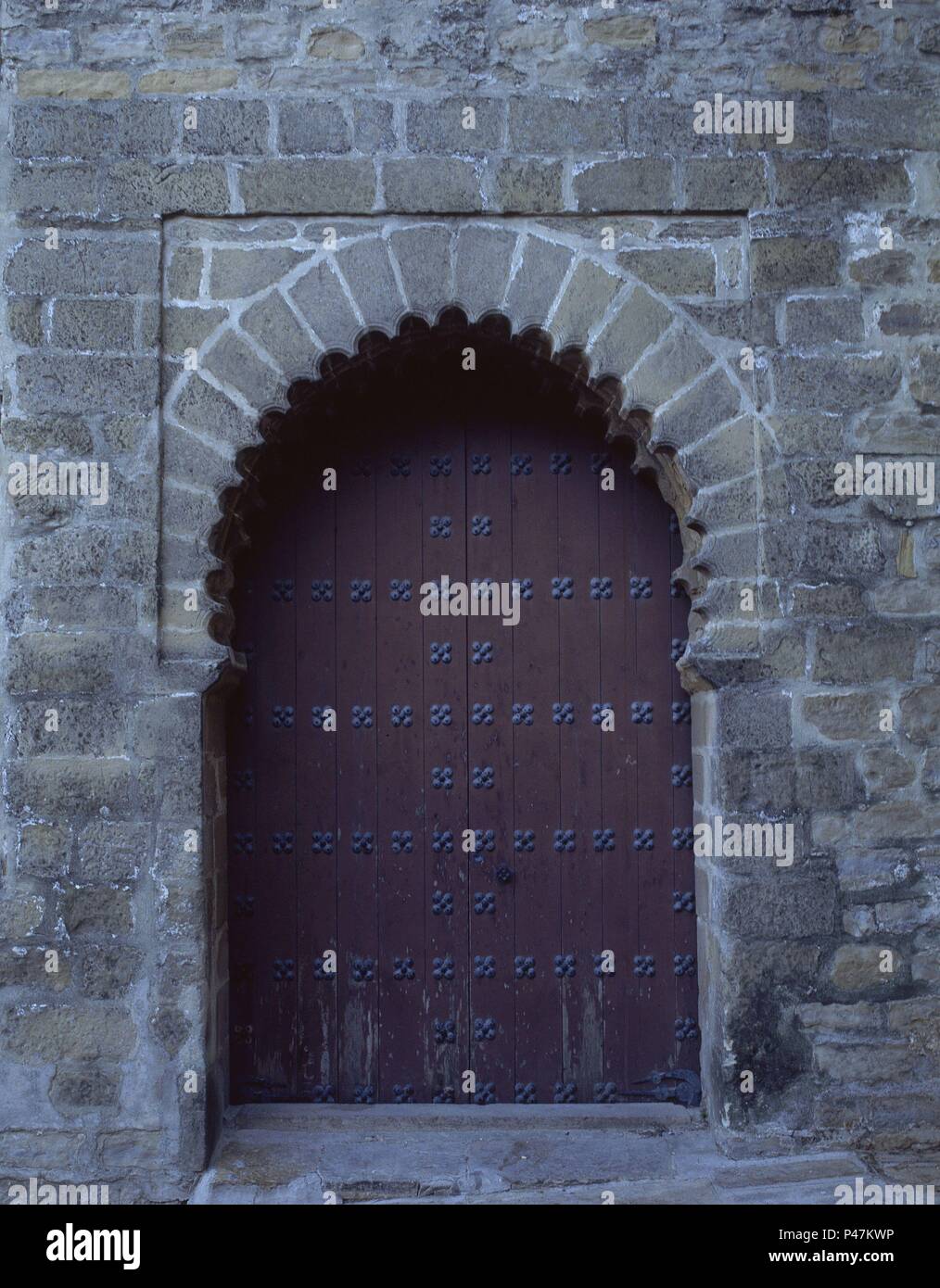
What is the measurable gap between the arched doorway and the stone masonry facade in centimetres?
30

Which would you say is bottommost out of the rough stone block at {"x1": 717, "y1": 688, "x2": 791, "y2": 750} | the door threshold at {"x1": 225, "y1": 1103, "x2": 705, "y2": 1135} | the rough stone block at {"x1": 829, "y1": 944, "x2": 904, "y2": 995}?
the door threshold at {"x1": 225, "y1": 1103, "x2": 705, "y2": 1135}

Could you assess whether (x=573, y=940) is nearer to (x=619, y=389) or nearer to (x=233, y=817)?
(x=233, y=817)

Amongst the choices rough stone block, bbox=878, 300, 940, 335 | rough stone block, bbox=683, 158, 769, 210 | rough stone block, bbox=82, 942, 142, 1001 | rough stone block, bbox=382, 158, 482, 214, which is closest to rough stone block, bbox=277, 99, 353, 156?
rough stone block, bbox=382, 158, 482, 214

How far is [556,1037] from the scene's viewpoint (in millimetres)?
4070

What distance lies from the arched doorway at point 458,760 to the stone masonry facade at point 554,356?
295 millimetres

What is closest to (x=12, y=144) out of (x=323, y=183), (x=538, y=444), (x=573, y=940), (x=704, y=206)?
(x=323, y=183)

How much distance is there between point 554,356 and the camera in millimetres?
3846

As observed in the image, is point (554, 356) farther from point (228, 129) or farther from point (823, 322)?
point (228, 129)

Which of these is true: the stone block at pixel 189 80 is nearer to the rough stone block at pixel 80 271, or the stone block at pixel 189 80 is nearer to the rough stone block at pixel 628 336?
the rough stone block at pixel 80 271

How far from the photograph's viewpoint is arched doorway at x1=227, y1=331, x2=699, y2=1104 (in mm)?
4070

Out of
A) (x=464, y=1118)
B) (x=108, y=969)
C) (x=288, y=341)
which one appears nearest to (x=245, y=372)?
(x=288, y=341)

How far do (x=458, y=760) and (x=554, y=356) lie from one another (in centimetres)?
143

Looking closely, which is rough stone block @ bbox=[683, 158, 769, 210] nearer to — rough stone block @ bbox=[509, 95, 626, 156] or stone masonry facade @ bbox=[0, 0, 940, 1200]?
stone masonry facade @ bbox=[0, 0, 940, 1200]

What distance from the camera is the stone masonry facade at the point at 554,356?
3682 mm
